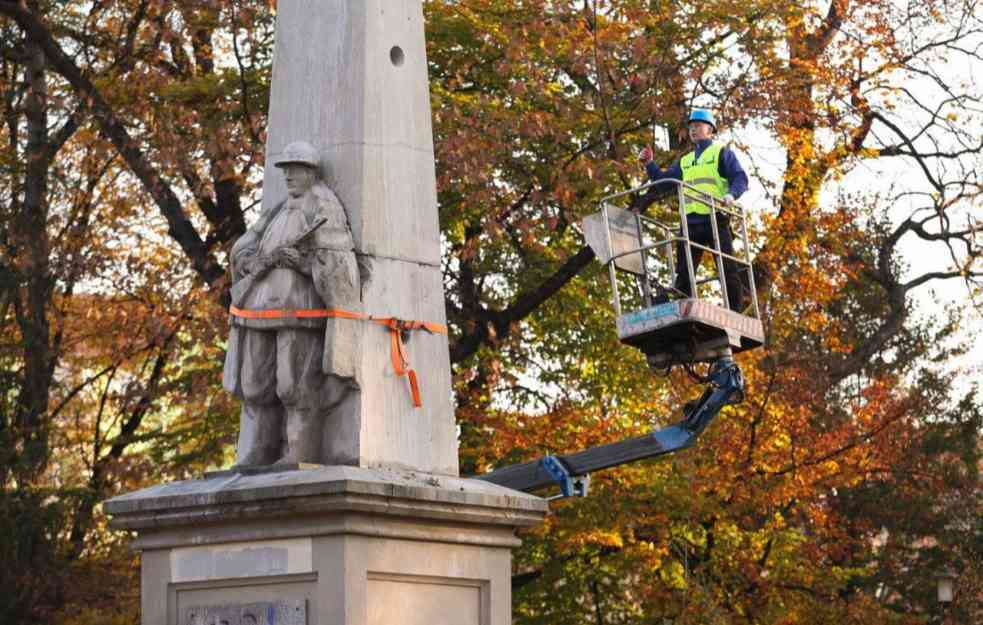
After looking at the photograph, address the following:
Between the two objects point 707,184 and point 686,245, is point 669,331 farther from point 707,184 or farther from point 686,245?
point 707,184

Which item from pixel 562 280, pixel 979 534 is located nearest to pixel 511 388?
pixel 562 280

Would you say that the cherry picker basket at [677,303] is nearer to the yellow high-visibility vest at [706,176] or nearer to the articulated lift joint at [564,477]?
the yellow high-visibility vest at [706,176]

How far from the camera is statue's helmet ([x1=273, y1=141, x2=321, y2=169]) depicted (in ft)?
35.0

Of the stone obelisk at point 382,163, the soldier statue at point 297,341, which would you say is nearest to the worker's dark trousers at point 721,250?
the stone obelisk at point 382,163

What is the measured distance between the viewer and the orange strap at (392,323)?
10.4 m

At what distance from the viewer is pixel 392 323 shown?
10.6m

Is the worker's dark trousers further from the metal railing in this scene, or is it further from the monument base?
the monument base

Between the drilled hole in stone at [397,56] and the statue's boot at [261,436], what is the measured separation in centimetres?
199

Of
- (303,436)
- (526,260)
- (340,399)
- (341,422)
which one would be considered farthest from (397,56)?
(526,260)

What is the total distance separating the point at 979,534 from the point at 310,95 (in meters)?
25.8

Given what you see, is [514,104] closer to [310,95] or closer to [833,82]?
[833,82]

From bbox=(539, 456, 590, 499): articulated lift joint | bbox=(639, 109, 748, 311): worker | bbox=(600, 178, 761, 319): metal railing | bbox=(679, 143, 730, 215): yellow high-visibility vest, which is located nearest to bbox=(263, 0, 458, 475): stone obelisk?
bbox=(600, 178, 761, 319): metal railing

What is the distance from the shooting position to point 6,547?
23.7m

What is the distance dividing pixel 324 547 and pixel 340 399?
0.89 m
